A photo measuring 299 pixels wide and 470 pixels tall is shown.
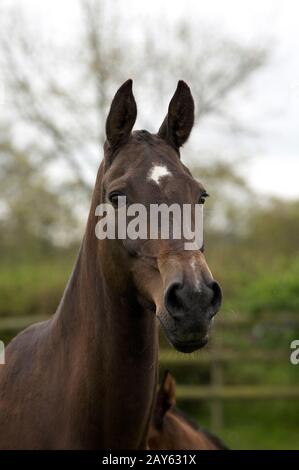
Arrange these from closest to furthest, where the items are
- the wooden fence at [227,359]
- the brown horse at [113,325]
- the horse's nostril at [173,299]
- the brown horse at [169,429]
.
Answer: the horse's nostril at [173,299]
the brown horse at [113,325]
the brown horse at [169,429]
the wooden fence at [227,359]

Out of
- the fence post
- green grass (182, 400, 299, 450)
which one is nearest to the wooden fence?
the fence post

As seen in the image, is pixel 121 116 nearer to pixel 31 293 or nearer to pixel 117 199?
pixel 117 199

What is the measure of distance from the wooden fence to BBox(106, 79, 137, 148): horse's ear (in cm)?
885

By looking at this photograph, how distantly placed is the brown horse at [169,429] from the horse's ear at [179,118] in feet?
5.97

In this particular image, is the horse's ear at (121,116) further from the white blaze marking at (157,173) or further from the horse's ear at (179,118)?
the white blaze marking at (157,173)

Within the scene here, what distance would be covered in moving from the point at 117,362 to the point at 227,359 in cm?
941

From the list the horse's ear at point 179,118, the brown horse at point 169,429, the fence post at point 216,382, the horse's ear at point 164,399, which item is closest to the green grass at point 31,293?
the fence post at point 216,382

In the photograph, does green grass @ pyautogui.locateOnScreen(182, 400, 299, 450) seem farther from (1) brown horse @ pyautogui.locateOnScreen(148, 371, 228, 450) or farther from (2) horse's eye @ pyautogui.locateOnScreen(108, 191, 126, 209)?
(2) horse's eye @ pyautogui.locateOnScreen(108, 191, 126, 209)

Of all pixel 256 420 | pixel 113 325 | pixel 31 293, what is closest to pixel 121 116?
pixel 113 325

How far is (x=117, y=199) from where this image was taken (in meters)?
3.48

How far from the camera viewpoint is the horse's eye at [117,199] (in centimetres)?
346

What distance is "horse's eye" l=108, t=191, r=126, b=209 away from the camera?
3457 mm

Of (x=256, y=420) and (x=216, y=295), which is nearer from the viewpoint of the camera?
(x=216, y=295)
